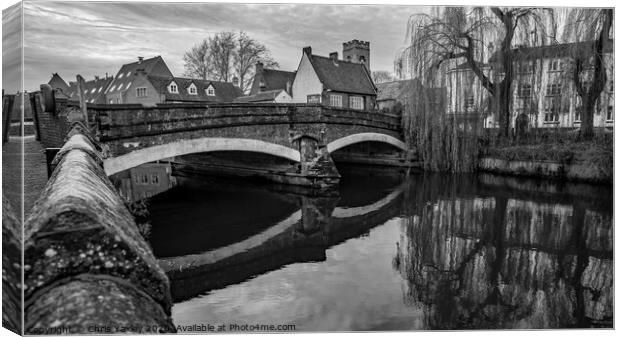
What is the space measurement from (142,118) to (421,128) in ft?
38.0

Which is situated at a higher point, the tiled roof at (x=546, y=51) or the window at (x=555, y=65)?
the tiled roof at (x=546, y=51)

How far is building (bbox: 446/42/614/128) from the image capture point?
14.3m

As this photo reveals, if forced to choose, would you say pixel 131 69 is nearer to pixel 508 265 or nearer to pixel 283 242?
pixel 283 242

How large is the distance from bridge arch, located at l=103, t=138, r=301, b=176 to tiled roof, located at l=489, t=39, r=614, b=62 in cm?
828

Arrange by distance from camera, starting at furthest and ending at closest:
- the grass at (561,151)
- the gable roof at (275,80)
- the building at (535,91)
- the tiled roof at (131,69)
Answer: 1. the gable roof at (275,80)
2. the building at (535,91)
3. the grass at (561,151)
4. the tiled roof at (131,69)

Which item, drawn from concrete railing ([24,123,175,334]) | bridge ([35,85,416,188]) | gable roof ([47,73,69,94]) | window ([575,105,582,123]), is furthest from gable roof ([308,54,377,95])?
concrete railing ([24,123,175,334])

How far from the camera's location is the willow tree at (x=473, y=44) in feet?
51.1

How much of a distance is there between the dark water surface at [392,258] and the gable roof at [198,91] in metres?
17.2

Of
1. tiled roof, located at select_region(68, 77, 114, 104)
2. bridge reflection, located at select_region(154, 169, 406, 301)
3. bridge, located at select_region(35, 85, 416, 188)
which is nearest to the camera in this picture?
bridge reflection, located at select_region(154, 169, 406, 301)

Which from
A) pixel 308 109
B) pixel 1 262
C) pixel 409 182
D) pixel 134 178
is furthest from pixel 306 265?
pixel 134 178

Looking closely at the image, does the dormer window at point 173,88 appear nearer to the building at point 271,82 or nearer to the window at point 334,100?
the building at point 271,82

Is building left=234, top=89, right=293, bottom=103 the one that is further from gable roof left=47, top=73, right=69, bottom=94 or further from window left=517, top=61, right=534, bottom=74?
gable roof left=47, top=73, right=69, bottom=94

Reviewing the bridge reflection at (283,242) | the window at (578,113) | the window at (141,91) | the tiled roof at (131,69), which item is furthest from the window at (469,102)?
the window at (141,91)

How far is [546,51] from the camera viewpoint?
1483 centimetres
